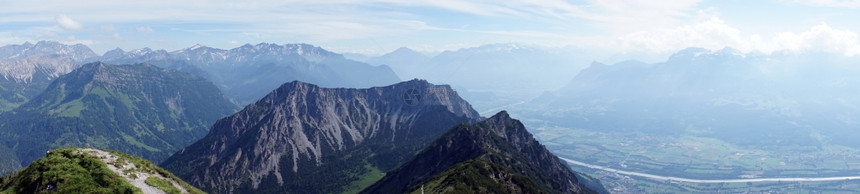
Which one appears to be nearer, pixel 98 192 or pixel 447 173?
pixel 98 192

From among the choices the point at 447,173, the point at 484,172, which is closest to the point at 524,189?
the point at 484,172

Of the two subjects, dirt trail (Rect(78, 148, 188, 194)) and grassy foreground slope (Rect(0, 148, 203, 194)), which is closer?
grassy foreground slope (Rect(0, 148, 203, 194))

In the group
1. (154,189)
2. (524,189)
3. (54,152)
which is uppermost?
(54,152)

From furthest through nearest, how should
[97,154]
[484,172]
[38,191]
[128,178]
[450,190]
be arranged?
[484,172] → [450,190] → [97,154] → [128,178] → [38,191]

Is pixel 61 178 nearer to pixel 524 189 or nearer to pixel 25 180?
pixel 25 180

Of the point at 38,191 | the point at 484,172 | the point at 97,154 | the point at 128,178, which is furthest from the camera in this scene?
the point at 484,172

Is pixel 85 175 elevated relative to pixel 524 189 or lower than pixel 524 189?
elevated

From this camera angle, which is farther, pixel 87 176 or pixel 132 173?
pixel 132 173

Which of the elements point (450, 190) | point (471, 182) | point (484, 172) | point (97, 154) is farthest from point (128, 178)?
point (484, 172)

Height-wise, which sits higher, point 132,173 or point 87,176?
point 87,176

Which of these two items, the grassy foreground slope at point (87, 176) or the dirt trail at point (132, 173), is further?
the dirt trail at point (132, 173)
